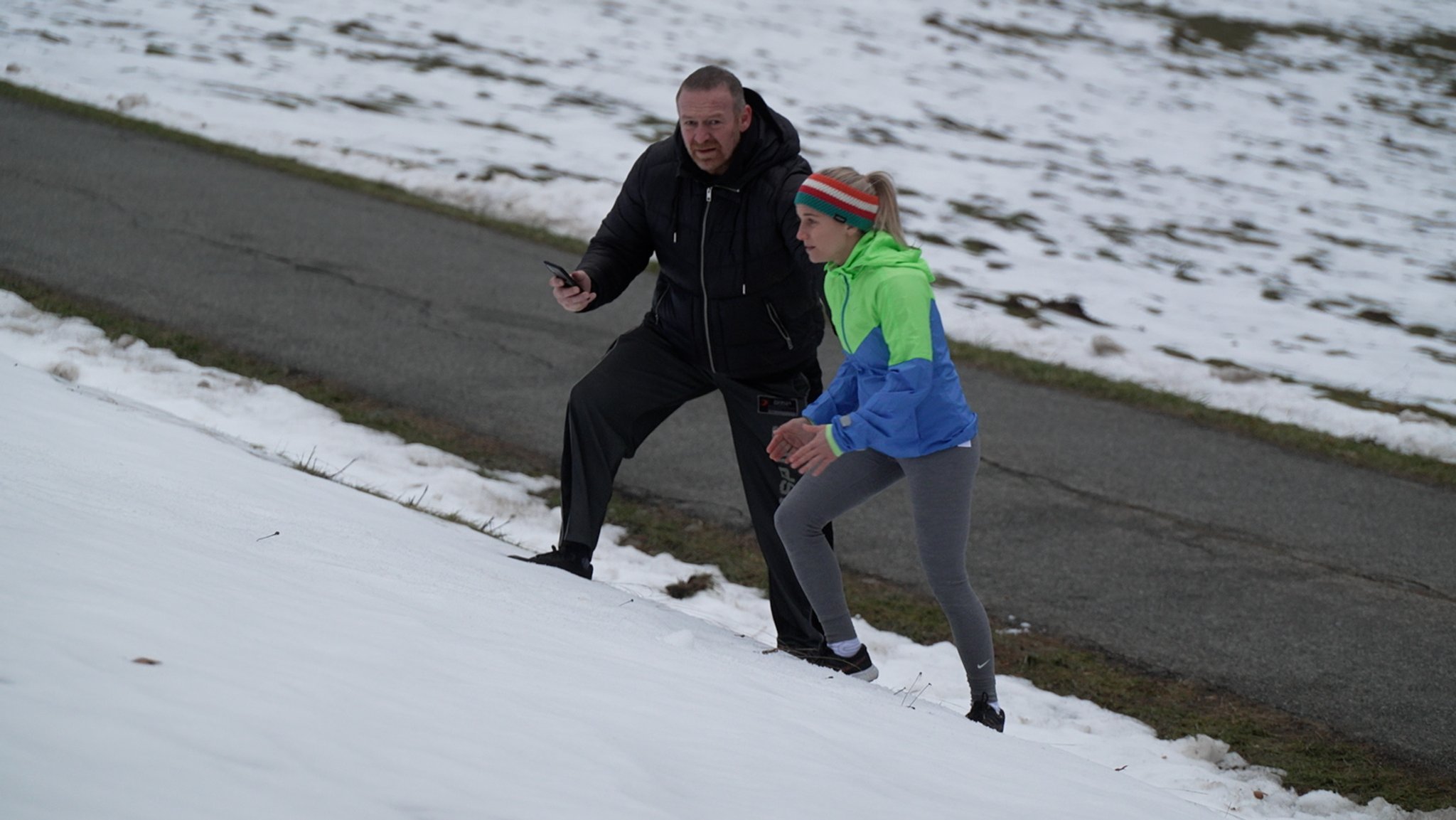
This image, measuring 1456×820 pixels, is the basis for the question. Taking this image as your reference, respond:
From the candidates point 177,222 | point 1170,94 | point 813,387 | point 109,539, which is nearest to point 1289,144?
point 1170,94

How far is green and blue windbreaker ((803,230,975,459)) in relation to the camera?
13.6 feet

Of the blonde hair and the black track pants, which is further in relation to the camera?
the black track pants

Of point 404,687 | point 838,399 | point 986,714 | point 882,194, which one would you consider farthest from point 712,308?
point 404,687

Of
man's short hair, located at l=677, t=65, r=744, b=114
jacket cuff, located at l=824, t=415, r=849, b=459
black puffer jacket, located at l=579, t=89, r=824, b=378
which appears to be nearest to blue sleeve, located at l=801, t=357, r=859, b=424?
jacket cuff, located at l=824, t=415, r=849, b=459

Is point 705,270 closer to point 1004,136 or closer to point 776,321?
point 776,321

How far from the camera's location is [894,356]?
4180 millimetres

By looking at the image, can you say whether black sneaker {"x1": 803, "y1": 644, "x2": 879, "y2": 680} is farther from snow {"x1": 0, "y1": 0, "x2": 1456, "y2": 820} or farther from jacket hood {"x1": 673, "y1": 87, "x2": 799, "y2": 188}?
jacket hood {"x1": 673, "y1": 87, "x2": 799, "y2": 188}

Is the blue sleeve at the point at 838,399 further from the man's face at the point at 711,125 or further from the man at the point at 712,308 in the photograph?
the man's face at the point at 711,125

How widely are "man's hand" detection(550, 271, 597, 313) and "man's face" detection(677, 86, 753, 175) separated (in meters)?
0.69

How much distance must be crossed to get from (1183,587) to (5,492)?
5.19 metres

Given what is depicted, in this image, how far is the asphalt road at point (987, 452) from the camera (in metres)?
5.94

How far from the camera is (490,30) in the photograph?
85.8 feet

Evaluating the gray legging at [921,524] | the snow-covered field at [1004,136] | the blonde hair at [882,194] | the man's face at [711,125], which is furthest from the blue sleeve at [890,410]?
the snow-covered field at [1004,136]

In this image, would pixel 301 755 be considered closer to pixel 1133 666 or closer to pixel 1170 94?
pixel 1133 666
